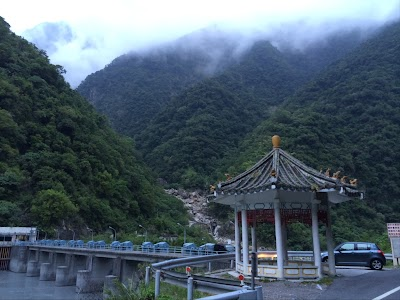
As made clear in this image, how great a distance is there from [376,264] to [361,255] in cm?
80

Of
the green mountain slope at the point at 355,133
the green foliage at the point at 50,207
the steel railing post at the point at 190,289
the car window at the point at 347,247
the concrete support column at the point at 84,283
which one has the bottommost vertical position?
the concrete support column at the point at 84,283

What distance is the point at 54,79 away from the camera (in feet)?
290

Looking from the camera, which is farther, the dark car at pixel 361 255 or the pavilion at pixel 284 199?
the dark car at pixel 361 255

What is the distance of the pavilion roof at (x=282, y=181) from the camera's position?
45.0 ft

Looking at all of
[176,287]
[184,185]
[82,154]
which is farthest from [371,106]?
[176,287]

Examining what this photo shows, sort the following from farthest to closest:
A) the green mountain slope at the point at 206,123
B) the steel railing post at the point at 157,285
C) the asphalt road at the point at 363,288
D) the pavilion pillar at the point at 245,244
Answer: the green mountain slope at the point at 206,123 < the pavilion pillar at the point at 245,244 < the asphalt road at the point at 363,288 < the steel railing post at the point at 157,285

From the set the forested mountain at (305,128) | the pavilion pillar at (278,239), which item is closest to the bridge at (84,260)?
the pavilion pillar at (278,239)

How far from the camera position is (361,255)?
17.9 m

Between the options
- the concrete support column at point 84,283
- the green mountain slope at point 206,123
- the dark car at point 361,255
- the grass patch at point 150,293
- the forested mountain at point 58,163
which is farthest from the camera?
the green mountain slope at point 206,123

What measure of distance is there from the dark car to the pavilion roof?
447cm

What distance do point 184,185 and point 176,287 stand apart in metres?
87.1

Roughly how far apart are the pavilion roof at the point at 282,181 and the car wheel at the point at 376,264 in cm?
459

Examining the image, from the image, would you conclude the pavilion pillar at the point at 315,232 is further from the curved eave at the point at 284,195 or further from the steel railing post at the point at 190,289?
the steel railing post at the point at 190,289

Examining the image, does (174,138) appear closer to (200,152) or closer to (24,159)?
(200,152)
